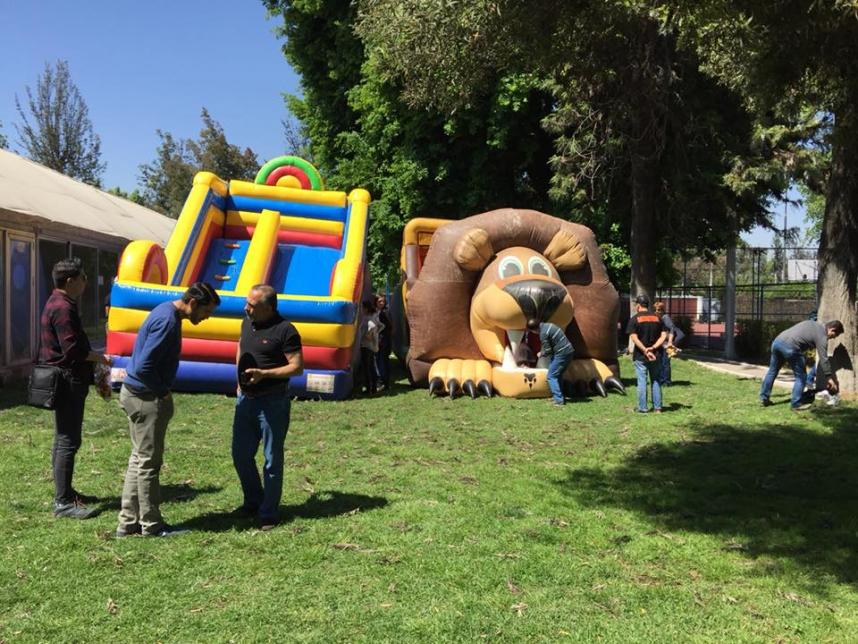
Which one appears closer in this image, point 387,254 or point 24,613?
point 24,613

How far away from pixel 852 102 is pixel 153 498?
6.86m

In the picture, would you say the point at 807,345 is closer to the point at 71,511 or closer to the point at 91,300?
the point at 71,511

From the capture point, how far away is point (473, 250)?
10.9 m

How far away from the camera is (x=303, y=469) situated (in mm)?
6148

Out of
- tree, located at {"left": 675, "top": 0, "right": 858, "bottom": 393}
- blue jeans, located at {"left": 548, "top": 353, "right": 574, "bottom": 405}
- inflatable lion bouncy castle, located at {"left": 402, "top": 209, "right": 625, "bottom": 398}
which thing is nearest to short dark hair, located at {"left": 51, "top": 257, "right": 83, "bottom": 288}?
tree, located at {"left": 675, "top": 0, "right": 858, "bottom": 393}

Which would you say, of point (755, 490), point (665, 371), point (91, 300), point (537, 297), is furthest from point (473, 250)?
point (91, 300)

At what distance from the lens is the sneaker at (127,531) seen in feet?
14.2

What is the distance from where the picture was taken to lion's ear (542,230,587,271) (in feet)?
36.8

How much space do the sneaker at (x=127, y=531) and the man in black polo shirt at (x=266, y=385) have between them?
0.72m

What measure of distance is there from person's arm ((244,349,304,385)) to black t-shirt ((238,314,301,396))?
37 mm

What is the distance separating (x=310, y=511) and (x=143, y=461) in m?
1.23

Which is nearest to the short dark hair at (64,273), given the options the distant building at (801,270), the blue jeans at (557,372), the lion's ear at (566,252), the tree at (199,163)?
the blue jeans at (557,372)

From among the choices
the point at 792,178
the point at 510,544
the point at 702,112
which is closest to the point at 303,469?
the point at 510,544

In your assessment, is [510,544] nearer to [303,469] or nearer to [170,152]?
[303,469]
